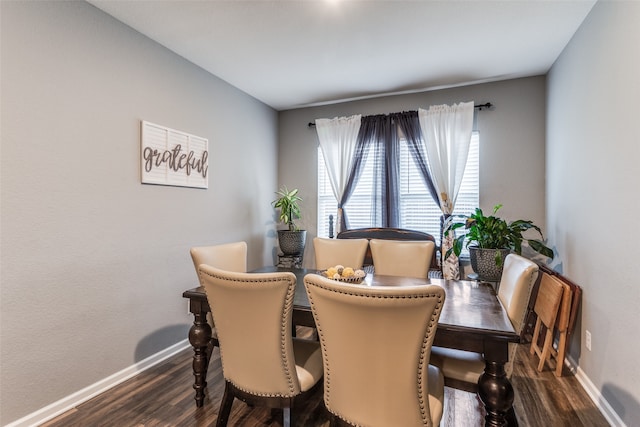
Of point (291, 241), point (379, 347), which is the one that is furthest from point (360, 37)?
point (379, 347)

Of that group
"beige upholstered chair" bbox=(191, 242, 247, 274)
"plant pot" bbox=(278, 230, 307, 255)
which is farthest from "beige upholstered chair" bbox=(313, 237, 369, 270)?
"plant pot" bbox=(278, 230, 307, 255)

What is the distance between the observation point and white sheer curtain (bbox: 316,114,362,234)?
13.7 feet

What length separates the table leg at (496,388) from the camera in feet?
4.41

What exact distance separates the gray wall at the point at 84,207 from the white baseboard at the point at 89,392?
40mm

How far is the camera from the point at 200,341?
2.01m

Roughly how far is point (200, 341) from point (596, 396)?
2.59 metres

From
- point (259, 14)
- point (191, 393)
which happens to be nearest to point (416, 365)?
point (191, 393)

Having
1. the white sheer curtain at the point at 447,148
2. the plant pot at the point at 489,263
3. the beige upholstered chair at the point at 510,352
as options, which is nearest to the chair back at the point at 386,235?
the white sheer curtain at the point at 447,148

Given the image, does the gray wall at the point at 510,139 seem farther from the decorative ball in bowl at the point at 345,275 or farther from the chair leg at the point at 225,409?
the chair leg at the point at 225,409

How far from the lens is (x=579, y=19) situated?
2395 mm

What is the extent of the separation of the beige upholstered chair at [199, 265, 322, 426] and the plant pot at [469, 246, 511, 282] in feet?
6.81

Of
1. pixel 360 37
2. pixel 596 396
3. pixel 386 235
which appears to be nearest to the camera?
pixel 596 396

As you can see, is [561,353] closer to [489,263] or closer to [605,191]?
[489,263]

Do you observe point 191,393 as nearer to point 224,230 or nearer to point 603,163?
point 224,230
